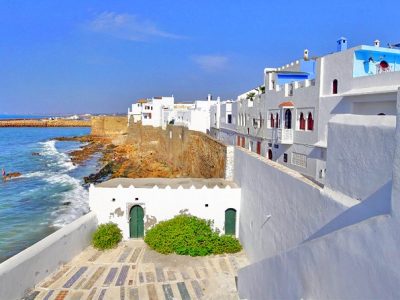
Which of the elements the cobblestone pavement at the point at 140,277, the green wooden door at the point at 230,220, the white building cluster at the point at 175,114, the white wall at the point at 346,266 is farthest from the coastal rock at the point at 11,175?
the white wall at the point at 346,266

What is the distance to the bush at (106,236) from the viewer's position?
1305 centimetres

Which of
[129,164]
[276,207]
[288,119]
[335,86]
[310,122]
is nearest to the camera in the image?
[276,207]

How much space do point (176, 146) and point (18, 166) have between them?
78.1ft

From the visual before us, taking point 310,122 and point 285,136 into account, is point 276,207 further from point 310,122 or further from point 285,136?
point 285,136

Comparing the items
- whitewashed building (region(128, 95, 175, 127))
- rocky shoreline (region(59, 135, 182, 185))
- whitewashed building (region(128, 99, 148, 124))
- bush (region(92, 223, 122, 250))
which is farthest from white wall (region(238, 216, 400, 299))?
whitewashed building (region(128, 99, 148, 124))

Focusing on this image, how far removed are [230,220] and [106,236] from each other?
497 centimetres

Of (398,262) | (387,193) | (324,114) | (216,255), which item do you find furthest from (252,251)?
(398,262)

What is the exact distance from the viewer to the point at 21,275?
9.33 meters

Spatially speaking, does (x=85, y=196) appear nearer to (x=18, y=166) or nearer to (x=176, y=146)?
(x=176, y=146)

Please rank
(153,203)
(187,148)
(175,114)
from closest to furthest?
(153,203), (187,148), (175,114)

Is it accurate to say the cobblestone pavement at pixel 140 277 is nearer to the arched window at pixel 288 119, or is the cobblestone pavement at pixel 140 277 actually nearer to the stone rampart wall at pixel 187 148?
the stone rampart wall at pixel 187 148

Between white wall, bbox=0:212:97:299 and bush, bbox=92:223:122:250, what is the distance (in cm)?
31

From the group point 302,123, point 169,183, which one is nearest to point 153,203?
point 169,183

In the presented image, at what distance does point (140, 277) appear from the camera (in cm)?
1091
